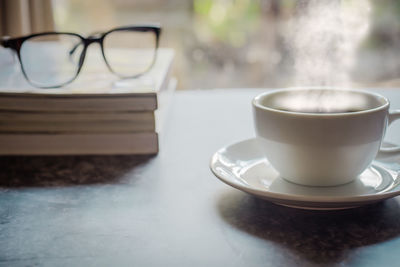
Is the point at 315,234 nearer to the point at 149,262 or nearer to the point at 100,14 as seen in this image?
the point at 149,262

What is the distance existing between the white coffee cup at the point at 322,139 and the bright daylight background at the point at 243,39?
1.89m

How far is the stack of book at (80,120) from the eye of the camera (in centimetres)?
64

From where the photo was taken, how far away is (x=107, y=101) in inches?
25.0

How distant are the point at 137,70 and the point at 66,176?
31 cm

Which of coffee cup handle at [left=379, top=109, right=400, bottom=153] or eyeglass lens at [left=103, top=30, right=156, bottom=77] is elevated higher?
eyeglass lens at [left=103, top=30, right=156, bottom=77]

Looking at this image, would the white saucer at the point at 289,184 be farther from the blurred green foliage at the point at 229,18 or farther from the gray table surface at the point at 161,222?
the blurred green foliage at the point at 229,18

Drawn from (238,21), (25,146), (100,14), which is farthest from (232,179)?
(238,21)

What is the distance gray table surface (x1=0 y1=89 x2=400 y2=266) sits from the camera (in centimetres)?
38

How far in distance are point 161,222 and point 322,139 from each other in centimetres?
18

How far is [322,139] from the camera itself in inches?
17.7

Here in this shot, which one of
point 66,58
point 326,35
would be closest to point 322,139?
point 66,58

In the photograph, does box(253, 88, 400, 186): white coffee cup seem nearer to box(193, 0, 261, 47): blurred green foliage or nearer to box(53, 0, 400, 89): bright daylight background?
box(53, 0, 400, 89): bright daylight background

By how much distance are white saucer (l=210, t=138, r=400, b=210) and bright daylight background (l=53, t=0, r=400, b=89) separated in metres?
1.81

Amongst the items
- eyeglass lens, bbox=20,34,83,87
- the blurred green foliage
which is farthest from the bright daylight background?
eyeglass lens, bbox=20,34,83,87
